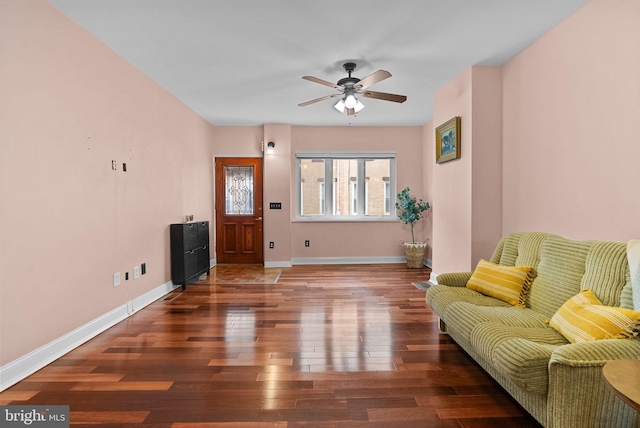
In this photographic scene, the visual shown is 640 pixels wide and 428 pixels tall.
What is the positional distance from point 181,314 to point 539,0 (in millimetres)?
3924

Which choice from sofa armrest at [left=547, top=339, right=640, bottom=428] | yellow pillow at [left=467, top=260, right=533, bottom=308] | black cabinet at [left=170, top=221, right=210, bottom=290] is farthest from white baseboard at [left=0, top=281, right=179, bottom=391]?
yellow pillow at [left=467, top=260, right=533, bottom=308]

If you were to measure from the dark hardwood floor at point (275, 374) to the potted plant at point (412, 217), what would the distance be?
2198 millimetres

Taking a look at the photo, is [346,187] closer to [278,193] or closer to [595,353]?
[278,193]

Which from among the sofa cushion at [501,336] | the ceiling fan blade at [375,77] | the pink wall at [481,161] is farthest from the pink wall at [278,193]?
the sofa cushion at [501,336]

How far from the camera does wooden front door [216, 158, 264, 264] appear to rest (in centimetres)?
626

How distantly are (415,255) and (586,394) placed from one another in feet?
14.5

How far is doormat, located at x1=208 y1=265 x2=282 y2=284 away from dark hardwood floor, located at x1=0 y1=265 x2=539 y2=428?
1242 mm

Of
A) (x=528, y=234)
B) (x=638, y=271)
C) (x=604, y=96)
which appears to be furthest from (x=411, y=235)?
(x=638, y=271)

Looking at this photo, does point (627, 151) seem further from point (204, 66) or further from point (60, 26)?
point (60, 26)

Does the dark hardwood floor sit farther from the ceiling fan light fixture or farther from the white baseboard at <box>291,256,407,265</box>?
the white baseboard at <box>291,256,407,265</box>

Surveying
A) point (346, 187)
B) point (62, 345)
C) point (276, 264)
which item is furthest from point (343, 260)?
point (62, 345)

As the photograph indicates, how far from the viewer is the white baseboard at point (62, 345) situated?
6.89 ft

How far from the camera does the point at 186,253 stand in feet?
14.9

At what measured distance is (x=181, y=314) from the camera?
3.47 metres
